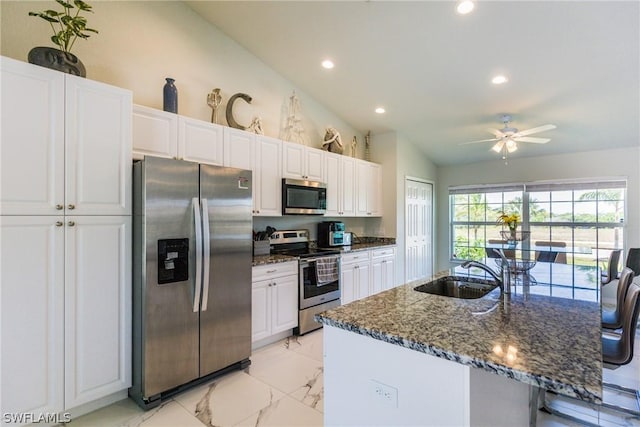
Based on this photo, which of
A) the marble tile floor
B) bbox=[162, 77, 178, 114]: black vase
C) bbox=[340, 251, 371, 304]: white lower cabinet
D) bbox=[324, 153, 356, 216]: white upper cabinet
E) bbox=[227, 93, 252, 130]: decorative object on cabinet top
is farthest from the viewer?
bbox=[324, 153, 356, 216]: white upper cabinet

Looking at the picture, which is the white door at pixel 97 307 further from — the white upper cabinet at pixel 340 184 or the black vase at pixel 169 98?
the white upper cabinet at pixel 340 184

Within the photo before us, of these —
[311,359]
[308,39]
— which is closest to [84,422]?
[311,359]

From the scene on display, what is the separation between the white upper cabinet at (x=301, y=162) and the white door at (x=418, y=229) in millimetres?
1863

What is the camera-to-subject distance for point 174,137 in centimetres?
275

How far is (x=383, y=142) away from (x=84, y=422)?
4.80 m

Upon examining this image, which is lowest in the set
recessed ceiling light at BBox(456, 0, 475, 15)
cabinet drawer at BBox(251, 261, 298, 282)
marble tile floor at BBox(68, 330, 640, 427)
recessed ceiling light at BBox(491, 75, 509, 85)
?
marble tile floor at BBox(68, 330, 640, 427)

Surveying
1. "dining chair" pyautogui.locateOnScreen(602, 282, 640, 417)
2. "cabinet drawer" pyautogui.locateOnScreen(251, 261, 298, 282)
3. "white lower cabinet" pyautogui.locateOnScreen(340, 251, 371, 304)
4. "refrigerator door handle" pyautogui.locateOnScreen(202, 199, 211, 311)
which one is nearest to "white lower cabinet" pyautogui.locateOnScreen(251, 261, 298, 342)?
"cabinet drawer" pyautogui.locateOnScreen(251, 261, 298, 282)

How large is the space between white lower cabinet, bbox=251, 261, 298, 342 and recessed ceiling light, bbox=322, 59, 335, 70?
231 centimetres

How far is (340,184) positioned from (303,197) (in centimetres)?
81

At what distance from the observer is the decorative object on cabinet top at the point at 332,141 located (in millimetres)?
4426

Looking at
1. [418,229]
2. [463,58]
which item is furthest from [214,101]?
[418,229]

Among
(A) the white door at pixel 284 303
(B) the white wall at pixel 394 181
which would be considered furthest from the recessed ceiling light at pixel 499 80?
(A) the white door at pixel 284 303

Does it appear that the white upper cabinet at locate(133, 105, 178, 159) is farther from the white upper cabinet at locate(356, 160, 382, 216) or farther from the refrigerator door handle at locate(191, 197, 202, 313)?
the white upper cabinet at locate(356, 160, 382, 216)

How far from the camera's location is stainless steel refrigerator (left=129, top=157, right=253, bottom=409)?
7.11ft
